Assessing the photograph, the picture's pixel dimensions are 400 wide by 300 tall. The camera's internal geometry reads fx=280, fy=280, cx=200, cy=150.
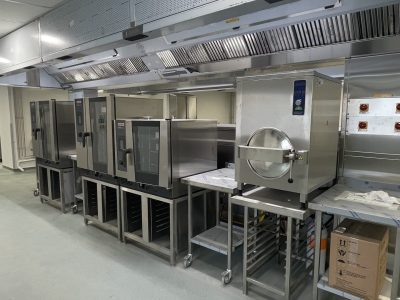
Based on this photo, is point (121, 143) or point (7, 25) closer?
point (121, 143)

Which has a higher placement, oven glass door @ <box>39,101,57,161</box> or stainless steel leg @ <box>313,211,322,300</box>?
oven glass door @ <box>39,101,57,161</box>

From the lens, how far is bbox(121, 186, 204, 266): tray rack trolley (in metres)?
2.79

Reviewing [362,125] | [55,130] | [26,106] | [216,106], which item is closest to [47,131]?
[55,130]

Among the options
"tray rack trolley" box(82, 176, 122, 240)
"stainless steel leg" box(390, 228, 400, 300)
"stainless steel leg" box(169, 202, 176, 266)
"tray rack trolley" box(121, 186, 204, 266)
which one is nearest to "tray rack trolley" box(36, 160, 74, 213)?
"tray rack trolley" box(82, 176, 122, 240)

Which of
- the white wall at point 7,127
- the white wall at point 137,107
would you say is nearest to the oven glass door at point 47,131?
the white wall at point 137,107

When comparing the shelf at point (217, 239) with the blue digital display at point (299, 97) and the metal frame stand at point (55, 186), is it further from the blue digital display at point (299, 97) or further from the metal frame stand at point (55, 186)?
the metal frame stand at point (55, 186)

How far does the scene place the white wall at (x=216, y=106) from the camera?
930 centimetres

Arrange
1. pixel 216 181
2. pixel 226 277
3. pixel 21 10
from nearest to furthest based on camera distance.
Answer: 1. pixel 226 277
2. pixel 216 181
3. pixel 21 10

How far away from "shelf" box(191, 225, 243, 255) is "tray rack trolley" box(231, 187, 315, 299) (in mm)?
246

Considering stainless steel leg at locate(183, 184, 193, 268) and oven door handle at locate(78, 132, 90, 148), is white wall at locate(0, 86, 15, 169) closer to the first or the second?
oven door handle at locate(78, 132, 90, 148)

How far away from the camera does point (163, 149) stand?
2.67m

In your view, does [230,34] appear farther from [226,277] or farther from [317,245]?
[226,277]

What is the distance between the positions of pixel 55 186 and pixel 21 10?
2.63 meters

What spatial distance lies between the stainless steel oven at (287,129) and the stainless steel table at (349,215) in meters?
0.12
